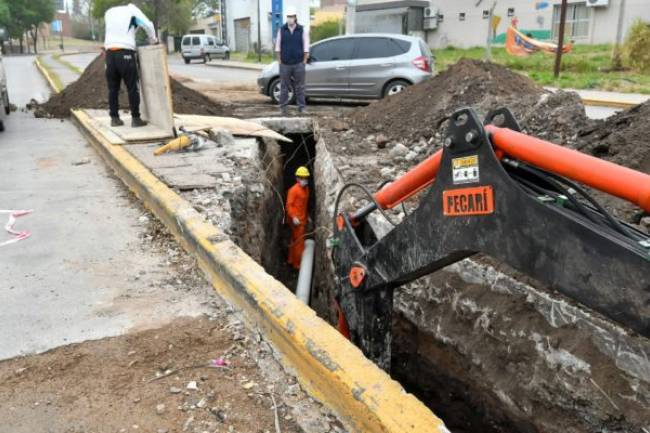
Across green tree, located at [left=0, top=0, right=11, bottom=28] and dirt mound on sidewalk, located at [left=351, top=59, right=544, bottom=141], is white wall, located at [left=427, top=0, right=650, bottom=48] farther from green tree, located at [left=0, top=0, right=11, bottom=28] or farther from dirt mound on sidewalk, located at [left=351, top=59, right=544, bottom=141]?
green tree, located at [left=0, top=0, right=11, bottom=28]

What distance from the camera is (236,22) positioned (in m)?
57.1

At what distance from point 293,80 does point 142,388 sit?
33.2 ft

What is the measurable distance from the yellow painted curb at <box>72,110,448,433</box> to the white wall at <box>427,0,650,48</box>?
2917 centimetres

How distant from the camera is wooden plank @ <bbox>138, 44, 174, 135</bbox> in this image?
301 inches

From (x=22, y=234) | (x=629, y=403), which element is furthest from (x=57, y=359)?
(x=629, y=403)

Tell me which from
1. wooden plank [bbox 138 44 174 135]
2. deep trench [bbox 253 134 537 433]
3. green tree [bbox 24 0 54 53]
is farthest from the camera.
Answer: green tree [bbox 24 0 54 53]

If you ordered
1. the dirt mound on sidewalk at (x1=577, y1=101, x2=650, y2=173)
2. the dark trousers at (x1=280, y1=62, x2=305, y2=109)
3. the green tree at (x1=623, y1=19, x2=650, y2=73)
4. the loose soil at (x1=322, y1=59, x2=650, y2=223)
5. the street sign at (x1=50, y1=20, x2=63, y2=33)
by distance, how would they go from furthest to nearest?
1. the street sign at (x1=50, y1=20, x2=63, y2=33)
2. the green tree at (x1=623, y1=19, x2=650, y2=73)
3. the dark trousers at (x1=280, y1=62, x2=305, y2=109)
4. the loose soil at (x1=322, y1=59, x2=650, y2=223)
5. the dirt mound on sidewalk at (x1=577, y1=101, x2=650, y2=173)

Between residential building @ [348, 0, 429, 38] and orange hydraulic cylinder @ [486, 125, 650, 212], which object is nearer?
orange hydraulic cylinder @ [486, 125, 650, 212]

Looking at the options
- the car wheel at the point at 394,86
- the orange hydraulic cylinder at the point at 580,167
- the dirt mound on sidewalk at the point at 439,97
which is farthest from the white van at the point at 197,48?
the orange hydraulic cylinder at the point at 580,167

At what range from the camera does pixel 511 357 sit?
352 cm

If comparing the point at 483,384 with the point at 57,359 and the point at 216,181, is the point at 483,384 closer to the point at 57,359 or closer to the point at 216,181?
the point at 57,359

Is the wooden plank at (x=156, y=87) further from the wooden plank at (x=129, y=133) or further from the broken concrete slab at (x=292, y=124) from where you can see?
the broken concrete slab at (x=292, y=124)

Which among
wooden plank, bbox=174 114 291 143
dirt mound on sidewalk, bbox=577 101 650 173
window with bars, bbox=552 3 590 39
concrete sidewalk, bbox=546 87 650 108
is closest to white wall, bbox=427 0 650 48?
window with bars, bbox=552 3 590 39

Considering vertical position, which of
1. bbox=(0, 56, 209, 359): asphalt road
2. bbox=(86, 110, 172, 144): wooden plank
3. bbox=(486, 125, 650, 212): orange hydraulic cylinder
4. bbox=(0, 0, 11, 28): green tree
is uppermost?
bbox=(0, 0, 11, 28): green tree
